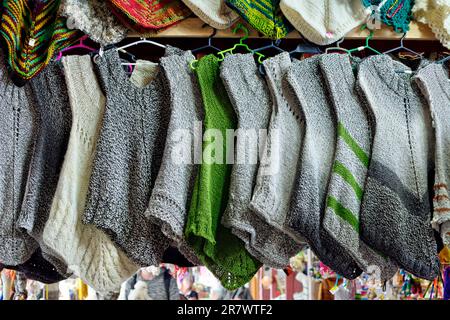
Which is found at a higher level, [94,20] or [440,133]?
[94,20]

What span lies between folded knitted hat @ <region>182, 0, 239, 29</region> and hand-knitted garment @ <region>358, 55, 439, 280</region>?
0.33 meters

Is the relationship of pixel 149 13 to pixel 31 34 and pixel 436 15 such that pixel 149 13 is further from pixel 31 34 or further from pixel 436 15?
pixel 436 15

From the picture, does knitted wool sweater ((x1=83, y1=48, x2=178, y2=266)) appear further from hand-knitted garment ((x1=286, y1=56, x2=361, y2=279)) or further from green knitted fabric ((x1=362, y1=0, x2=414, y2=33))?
green knitted fabric ((x1=362, y1=0, x2=414, y2=33))

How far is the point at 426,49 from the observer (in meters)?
1.39

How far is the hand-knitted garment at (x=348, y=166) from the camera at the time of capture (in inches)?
40.3

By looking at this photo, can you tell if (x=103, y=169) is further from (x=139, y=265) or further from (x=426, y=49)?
(x=426, y=49)

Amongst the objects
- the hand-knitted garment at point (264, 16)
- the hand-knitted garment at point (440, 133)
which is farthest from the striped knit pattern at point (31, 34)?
the hand-knitted garment at point (440, 133)

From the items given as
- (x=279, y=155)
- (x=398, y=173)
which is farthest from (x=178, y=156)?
(x=398, y=173)

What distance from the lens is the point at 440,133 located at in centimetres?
108

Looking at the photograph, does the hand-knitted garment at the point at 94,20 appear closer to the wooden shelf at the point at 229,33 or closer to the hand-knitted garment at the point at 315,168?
the wooden shelf at the point at 229,33

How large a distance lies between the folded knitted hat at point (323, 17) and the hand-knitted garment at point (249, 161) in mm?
171

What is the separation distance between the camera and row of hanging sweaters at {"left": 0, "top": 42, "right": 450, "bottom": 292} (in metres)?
1.02

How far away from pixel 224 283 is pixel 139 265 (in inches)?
7.0

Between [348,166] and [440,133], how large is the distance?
0.70ft
